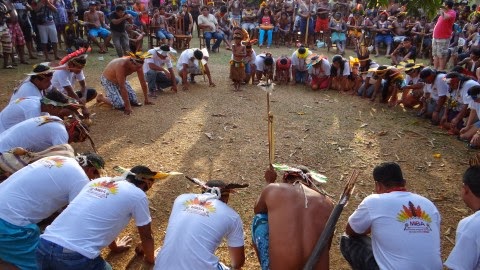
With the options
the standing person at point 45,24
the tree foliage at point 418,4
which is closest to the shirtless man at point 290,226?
the tree foliage at point 418,4

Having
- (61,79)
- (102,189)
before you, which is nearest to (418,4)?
(102,189)

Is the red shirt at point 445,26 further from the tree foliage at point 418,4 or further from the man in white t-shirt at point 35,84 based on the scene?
the man in white t-shirt at point 35,84

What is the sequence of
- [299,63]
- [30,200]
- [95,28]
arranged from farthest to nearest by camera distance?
[95,28]
[299,63]
[30,200]

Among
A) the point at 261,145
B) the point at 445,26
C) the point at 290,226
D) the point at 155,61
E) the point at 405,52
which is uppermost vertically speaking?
the point at 445,26

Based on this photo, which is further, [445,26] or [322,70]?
[445,26]

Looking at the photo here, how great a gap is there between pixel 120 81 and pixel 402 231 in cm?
589

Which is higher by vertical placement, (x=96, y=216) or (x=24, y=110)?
(x=24, y=110)

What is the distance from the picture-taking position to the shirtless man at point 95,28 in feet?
43.3

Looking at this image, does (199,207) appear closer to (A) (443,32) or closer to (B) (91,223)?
(B) (91,223)

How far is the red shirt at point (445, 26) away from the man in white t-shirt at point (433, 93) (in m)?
3.48

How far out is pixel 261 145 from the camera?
6367 mm

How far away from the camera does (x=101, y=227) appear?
295cm

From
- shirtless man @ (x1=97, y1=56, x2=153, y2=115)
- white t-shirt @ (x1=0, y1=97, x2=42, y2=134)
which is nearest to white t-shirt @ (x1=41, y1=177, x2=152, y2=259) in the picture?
white t-shirt @ (x1=0, y1=97, x2=42, y2=134)

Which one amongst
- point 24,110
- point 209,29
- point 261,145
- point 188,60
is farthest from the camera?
point 209,29
